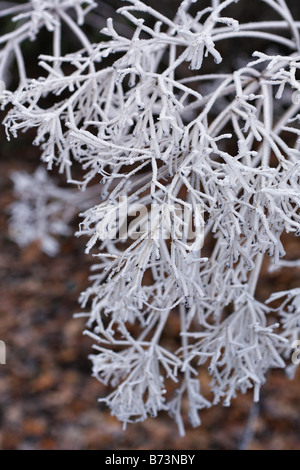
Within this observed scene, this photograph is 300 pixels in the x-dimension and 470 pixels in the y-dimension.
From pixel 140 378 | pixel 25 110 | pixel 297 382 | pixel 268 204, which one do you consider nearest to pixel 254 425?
pixel 297 382

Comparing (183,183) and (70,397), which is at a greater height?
(183,183)

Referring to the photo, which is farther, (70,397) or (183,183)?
(70,397)

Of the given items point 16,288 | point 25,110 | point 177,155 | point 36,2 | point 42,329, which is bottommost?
point 42,329

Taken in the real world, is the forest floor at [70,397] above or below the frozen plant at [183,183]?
below

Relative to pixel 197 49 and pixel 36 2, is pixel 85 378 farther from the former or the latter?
pixel 197 49

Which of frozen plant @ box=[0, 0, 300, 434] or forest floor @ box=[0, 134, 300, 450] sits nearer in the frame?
frozen plant @ box=[0, 0, 300, 434]

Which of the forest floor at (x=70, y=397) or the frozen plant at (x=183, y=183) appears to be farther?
the forest floor at (x=70, y=397)

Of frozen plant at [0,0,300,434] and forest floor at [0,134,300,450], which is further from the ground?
frozen plant at [0,0,300,434]
